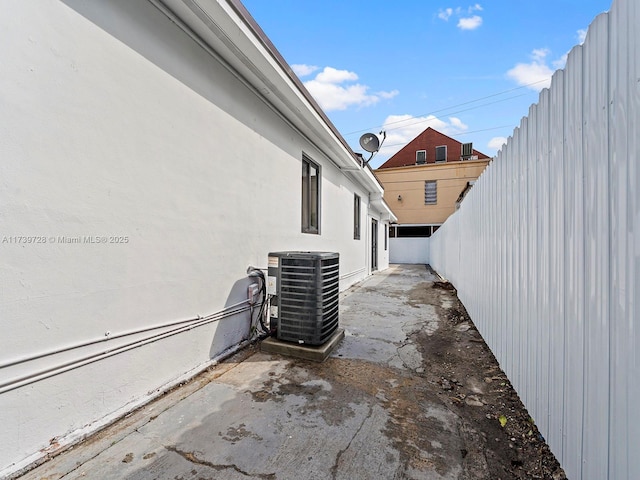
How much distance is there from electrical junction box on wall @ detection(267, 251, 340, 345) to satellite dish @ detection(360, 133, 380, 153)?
16.2 ft

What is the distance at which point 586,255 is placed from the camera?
132cm

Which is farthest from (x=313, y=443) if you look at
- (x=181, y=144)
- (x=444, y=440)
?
(x=181, y=144)

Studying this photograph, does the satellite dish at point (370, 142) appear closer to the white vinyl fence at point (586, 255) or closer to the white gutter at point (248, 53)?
the white gutter at point (248, 53)

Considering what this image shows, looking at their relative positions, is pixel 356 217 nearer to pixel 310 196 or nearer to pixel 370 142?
pixel 370 142

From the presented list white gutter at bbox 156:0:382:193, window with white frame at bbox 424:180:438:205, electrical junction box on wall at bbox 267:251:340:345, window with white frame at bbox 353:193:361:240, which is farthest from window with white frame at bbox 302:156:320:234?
window with white frame at bbox 424:180:438:205

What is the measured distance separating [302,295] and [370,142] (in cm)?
548

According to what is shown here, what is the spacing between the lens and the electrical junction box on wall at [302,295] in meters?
3.23

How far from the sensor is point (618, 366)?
1.10m

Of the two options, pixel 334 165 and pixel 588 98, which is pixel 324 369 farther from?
pixel 334 165

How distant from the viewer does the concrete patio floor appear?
5.28 ft

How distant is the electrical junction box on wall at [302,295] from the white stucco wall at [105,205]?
558mm

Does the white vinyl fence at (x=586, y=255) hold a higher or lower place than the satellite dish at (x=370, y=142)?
lower

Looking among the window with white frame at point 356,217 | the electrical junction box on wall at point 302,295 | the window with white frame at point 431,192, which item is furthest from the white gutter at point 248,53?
the window with white frame at point 431,192

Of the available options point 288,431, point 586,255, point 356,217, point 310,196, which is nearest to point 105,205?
point 288,431
